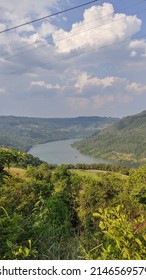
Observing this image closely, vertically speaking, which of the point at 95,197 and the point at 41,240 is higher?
the point at 41,240

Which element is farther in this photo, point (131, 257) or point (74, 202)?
point (74, 202)

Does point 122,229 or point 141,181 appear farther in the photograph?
point 141,181

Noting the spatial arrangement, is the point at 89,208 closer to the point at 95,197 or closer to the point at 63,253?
the point at 95,197

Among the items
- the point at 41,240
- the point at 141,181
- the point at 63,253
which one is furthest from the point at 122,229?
the point at 141,181

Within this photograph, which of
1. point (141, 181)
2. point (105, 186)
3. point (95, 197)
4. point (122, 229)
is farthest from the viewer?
point (141, 181)

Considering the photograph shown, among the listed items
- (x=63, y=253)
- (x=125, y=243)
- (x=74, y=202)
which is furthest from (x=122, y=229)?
(x=74, y=202)
